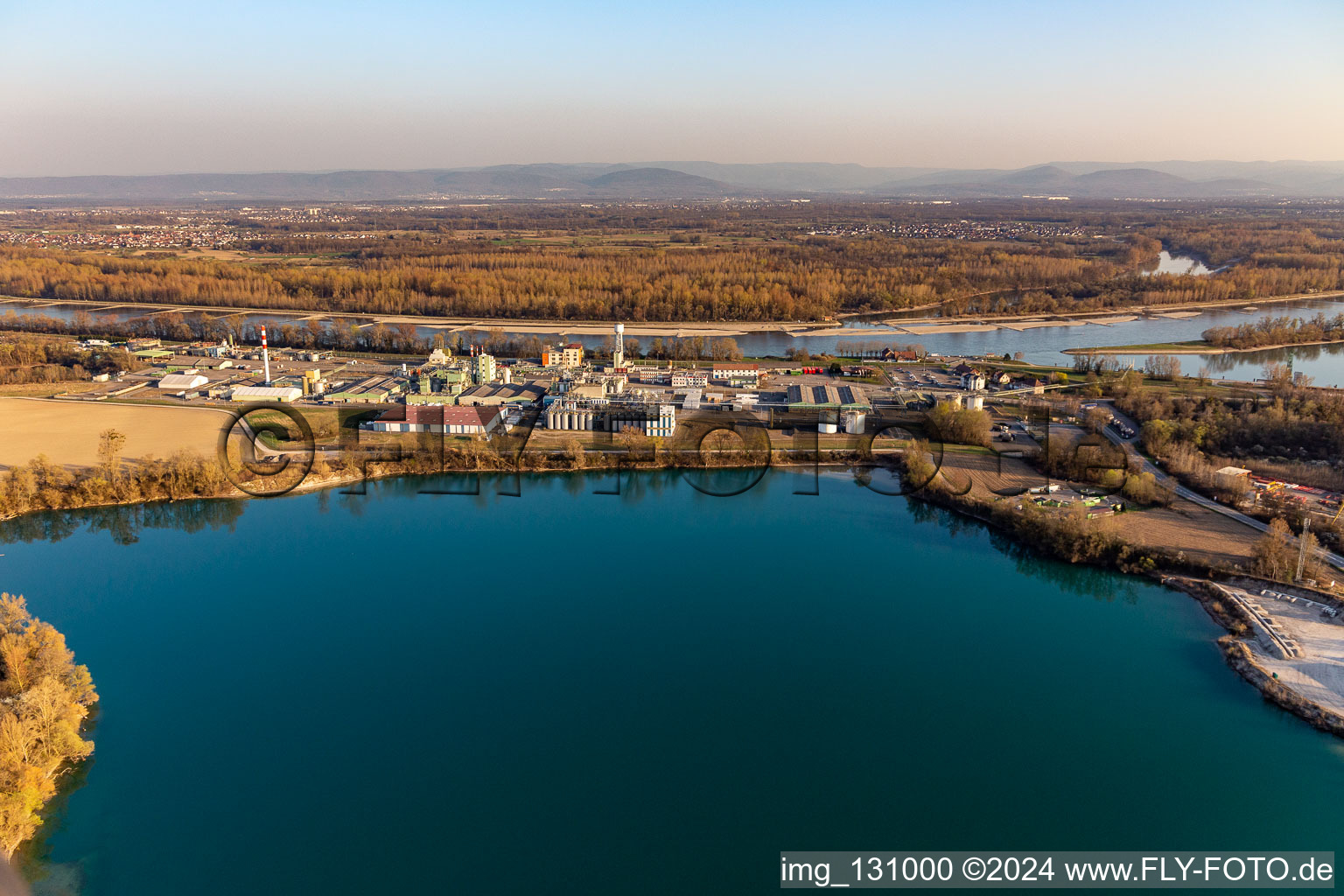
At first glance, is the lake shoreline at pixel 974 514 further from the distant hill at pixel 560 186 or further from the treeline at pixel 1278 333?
the distant hill at pixel 560 186

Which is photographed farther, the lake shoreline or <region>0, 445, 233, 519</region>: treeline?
<region>0, 445, 233, 519</region>: treeline

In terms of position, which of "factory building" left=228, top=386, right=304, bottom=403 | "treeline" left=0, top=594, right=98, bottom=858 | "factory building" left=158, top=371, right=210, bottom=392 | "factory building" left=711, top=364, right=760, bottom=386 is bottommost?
"treeline" left=0, top=594, right=98, bottom=858

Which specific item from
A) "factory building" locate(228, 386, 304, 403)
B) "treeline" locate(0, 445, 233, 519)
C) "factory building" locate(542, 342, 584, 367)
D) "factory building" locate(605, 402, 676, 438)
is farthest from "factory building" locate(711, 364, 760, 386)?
"treeline" locate(0, 445, 233, 519)

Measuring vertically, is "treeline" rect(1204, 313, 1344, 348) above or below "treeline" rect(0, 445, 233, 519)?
above

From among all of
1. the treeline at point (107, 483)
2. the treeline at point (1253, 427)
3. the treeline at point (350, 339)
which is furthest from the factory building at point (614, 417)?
the treeline at point (1253, 427)

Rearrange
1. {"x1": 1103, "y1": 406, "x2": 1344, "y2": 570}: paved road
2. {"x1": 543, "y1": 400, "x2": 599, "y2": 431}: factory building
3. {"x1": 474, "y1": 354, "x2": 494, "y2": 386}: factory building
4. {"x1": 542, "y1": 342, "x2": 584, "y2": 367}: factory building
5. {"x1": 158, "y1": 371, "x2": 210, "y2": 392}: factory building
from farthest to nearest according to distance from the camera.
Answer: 1. {"x1": 542, "y1": 342, "x2": 584, "y2": 367}: factory building
2. {"x1": 474, "y1": 354, "x2": 494, "y2": 386}: factory building
3. {"x1": 158, "y1": 371, "x2": 210, "y2": 392}: factory building
4. {"x1": 543, "y1": 400, "x2": 599, "y2": 431}: factory building
5. {"x1": 1103, "y1": 406, "x2": 1344, "y2": 570}: paved road

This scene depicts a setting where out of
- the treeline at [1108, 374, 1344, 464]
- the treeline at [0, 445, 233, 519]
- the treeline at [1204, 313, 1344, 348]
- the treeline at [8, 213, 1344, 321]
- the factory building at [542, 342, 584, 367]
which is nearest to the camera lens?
the treeline at [0, 445, 233, 519]

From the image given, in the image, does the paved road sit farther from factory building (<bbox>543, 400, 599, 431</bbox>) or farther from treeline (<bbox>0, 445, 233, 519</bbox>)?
treeline (<bbox>0, 445, 233, 519</bbox>)
